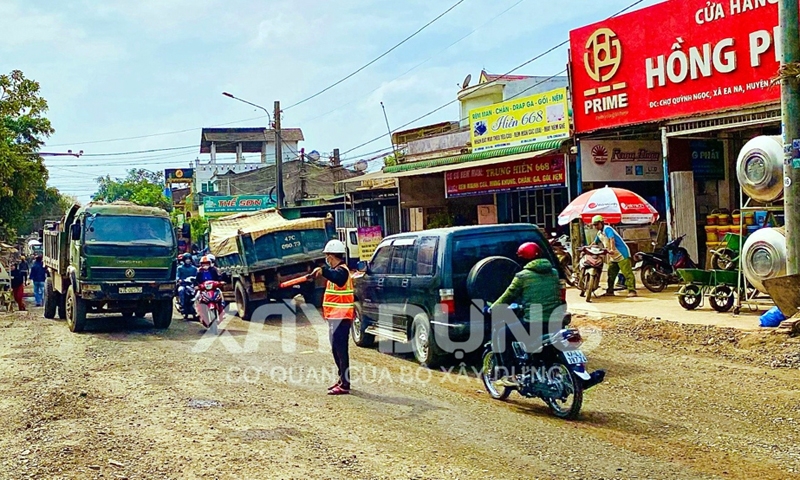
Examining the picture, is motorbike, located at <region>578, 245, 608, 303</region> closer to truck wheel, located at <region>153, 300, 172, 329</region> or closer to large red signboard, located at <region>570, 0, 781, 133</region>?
large red signboard, located at <region>570, 0, 781, 133</region>

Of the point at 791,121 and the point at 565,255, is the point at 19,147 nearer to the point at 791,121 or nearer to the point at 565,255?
the point at 565,255

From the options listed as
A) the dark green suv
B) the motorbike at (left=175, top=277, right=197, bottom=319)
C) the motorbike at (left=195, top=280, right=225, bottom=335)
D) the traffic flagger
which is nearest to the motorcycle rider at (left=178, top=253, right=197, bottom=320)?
the motorbike at (left=175, top=277, right=197, bottom=319)

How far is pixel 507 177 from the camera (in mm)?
22469

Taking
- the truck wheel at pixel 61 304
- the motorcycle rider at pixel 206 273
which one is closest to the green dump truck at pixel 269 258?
the motorcycle rider at pixel 206 273

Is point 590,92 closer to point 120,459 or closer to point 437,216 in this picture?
point 437,216

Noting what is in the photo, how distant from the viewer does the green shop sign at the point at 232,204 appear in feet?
155

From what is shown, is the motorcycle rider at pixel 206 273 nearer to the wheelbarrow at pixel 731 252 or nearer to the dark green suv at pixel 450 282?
the dark green suv at pixel 450 282

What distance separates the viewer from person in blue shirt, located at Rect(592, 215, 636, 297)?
608 inches

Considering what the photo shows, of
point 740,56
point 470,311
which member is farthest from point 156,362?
point 740,56

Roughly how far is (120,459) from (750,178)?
9469mm

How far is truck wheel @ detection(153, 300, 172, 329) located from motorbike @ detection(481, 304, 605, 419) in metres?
9.43

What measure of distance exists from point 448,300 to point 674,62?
9.72 m

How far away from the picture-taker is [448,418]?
7.40 m

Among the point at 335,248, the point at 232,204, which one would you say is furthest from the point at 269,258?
the point at 232,204
